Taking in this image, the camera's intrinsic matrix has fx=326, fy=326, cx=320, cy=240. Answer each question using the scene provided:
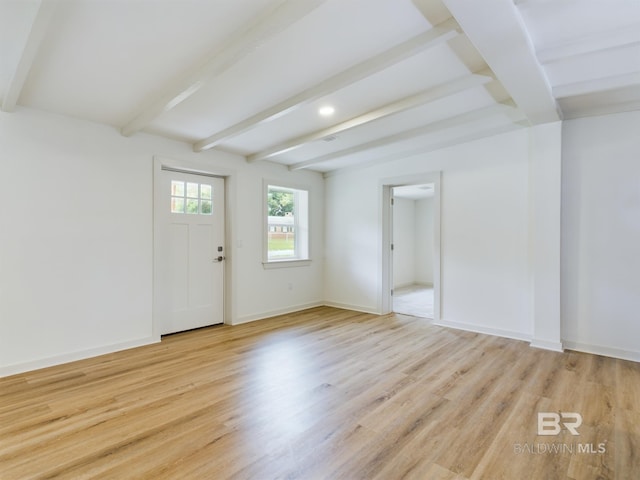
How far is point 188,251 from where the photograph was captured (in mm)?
4359

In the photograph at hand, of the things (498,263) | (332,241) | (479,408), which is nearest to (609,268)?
(498,263)

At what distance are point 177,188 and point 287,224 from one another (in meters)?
1.96

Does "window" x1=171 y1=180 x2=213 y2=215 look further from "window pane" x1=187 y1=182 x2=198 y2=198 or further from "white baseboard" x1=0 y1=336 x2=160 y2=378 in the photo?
"white baseboard" x1=0 y1=336 x2=160 y2=378

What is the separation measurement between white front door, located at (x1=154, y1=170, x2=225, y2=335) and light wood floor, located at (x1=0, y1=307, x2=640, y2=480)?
674mm

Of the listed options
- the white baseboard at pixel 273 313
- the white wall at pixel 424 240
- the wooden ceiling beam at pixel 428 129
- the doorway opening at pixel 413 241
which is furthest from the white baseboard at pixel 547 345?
the white wall at pixel 424 240

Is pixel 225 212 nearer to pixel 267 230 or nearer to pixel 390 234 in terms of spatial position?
pixel 267 230

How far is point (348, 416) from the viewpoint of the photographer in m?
2.25

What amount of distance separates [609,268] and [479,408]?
232 centimetres

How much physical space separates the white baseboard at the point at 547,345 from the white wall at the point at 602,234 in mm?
175

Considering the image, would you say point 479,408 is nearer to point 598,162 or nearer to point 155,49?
point 598,162

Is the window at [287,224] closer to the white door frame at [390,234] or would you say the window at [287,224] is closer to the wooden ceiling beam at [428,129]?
the wooden ceiling beam at [428,129]

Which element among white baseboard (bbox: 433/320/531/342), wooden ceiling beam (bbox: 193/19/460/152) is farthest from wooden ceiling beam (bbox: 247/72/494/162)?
Answer: white baseboard (bbox: 433/320/531/342)

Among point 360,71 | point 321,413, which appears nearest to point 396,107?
point 360,71

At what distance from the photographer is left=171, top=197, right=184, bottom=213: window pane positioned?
422 cm
